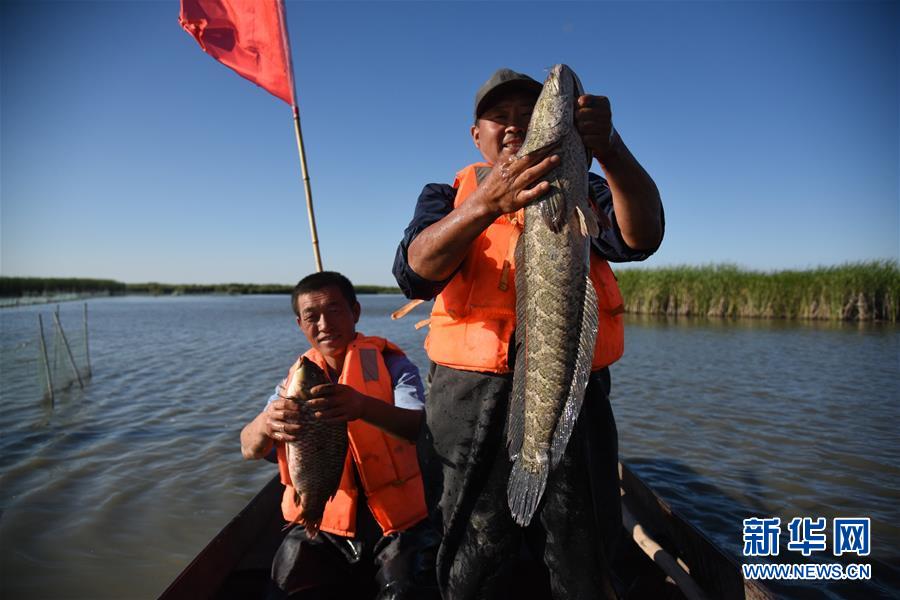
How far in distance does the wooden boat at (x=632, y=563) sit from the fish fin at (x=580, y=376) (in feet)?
5.37

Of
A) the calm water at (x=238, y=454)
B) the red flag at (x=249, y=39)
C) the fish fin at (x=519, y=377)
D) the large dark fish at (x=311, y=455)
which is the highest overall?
the red flag at (x=249, y=39)

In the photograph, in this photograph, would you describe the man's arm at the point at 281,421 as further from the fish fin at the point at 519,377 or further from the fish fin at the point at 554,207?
the fish fin at the point at 554,207

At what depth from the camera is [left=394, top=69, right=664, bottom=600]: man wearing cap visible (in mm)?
2070

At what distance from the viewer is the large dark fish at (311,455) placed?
3.00 m

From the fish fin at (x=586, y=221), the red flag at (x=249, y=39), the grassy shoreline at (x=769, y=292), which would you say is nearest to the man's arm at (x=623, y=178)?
the fish fin at (x=586, y=221)

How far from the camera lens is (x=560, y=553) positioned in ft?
7.20

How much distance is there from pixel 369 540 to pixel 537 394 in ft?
6.82

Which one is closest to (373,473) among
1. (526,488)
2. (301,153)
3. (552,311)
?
(526,488)

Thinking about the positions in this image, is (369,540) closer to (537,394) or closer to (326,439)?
(326,439)

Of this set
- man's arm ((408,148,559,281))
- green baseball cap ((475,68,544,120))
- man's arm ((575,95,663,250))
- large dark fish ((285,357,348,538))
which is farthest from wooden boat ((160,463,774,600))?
green baseball cap ((475,68,544,120))

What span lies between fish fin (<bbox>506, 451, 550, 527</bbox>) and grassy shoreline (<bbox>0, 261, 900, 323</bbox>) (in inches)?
1122

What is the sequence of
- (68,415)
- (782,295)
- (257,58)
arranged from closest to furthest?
(257,58)
(68,415)
(782,295)

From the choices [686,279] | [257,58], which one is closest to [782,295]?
[686,279]

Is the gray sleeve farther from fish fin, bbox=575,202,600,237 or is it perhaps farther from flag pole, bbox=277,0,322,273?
flag pole, bbox=277,0,322,273
